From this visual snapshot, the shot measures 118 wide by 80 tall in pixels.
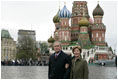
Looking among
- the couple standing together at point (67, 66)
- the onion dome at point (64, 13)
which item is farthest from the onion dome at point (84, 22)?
the couple standing together at point (67, 66)

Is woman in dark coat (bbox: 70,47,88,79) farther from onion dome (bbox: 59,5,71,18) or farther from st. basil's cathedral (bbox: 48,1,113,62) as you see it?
onion dome (bbox: 59,5,71,18)

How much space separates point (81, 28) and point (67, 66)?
6083cm

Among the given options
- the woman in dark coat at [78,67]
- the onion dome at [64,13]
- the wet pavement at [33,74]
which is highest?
the onion dome at [64,13]

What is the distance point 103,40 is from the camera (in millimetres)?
69438

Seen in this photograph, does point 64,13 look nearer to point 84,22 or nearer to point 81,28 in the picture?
point 81,28

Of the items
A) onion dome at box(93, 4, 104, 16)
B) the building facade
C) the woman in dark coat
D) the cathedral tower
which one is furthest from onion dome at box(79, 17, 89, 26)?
the woman in dark coat

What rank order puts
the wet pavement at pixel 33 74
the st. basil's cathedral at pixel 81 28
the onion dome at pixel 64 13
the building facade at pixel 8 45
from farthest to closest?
the building facade at pixel 8 45 → the onion dome at pixel 64 13 → the st. basil's cathedral at pixel 81 28 → the wet pavement at pixel 33 74

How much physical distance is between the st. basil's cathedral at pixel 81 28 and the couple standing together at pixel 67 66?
5895 cm

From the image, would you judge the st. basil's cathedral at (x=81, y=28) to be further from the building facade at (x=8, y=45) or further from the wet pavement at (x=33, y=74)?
the wet pavement at (x=33, y=74)

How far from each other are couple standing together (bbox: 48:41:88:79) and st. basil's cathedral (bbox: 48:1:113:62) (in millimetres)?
58950

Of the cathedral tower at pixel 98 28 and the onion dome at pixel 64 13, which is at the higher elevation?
the onion dome at pixel 64 13

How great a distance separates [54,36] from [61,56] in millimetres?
Result: 70742

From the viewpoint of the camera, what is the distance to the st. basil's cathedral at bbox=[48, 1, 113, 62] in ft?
220

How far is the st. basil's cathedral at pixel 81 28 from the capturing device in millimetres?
67062
